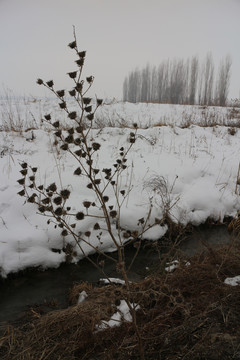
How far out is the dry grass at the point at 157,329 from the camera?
1.05m

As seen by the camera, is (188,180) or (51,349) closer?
(51,349)

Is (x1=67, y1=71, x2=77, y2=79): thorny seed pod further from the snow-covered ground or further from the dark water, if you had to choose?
the dark water

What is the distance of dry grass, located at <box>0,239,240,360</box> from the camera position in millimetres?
1050

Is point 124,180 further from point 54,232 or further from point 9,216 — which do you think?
point 9,216

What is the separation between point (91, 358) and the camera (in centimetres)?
120

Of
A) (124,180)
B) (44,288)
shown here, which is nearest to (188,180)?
(124,180)

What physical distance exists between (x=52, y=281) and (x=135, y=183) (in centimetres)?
185

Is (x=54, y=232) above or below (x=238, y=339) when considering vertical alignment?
below

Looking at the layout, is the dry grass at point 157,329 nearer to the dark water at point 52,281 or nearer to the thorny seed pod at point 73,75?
the dark water at point 52,281

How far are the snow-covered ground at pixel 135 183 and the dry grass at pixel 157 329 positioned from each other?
634 millimetres

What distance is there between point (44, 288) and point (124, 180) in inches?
76.8

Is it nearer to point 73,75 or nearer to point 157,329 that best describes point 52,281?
point 157,329

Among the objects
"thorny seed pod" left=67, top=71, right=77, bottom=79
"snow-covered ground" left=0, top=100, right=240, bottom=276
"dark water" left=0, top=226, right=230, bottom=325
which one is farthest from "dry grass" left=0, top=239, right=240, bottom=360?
"thorny seed pod" left=67, top=71, right=77, bottom=79

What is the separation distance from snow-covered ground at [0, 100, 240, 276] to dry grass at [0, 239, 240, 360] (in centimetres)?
63
